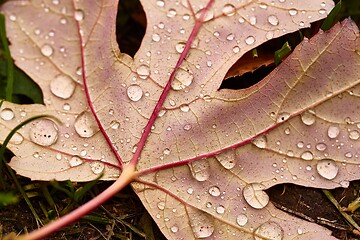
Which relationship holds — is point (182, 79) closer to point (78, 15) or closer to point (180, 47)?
point (180, 47)

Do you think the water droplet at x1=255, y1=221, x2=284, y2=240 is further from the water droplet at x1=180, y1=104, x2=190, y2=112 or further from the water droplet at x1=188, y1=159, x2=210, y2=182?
the water droplet at x1=180, y1=104, x2=190, y2=112

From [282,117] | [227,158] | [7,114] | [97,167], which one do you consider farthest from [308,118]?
[7,114]

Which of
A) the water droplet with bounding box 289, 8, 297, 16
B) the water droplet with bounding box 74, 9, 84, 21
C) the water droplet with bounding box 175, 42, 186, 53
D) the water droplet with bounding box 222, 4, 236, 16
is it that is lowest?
the water droplet with bounding box 175, 42, 186, 53

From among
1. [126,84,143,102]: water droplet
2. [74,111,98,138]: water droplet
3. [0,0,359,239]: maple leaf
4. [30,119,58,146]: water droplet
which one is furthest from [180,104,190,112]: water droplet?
[30,119,58,146]: water droplet

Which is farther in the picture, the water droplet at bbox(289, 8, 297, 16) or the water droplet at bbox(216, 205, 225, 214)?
the water droplet at bbox(289, 8, 297, 16)

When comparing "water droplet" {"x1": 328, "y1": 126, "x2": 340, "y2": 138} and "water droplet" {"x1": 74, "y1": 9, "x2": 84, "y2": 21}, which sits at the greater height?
"water droplet" {"x1": 74, "y1": 9, "x2": 84, "y2": 21}

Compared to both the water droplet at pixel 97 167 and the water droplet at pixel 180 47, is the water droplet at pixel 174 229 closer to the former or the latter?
the water droplet at pixel 97 167

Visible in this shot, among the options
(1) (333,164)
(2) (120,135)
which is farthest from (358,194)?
(2) (120,135)
